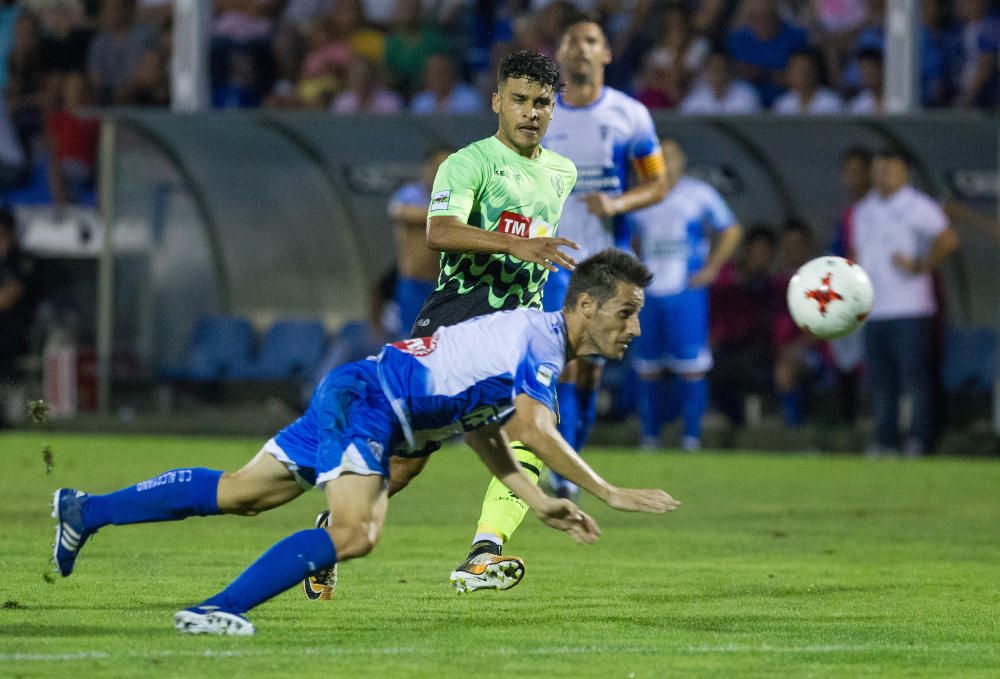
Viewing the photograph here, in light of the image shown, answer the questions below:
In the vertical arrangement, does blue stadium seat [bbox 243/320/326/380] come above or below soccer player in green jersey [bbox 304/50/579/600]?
below

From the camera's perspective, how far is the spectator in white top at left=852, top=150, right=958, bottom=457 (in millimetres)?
14898

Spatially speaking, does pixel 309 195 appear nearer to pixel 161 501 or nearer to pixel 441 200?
pixel 441 200

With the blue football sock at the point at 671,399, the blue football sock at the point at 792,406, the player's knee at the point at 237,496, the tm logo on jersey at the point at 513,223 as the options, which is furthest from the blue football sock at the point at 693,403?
the player's knee at the point at 237,496

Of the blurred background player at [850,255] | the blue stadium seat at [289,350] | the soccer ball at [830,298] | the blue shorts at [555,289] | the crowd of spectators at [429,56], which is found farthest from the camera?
the blue stadium seat at [289,350]

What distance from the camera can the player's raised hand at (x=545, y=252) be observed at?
6340mm

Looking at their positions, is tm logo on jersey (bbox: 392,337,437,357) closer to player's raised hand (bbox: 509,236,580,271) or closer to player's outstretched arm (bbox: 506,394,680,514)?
player's outstretched arm (bbox: 506,394,680,514)

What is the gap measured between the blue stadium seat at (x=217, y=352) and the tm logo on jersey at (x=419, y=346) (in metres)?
12.5

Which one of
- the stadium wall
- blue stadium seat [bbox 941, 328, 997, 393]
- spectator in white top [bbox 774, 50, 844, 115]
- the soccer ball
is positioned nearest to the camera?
the soccer ball

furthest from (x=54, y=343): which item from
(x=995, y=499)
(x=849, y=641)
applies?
(x=849, y=641)

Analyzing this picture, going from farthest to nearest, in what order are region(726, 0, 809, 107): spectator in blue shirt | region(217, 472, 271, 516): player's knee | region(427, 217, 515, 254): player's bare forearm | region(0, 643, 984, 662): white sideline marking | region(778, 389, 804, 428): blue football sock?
region(726, 0, 809, 107): spectator in blue shirt, region(778, 389, 804, 428): blue football sock, region(427, 217, 515, 254): player's bare forearm, region(217, 472, 271, 516): player's knee, region(0, 643, 984, 662): white sideline marking

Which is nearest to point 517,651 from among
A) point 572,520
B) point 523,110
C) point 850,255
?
point 572,520

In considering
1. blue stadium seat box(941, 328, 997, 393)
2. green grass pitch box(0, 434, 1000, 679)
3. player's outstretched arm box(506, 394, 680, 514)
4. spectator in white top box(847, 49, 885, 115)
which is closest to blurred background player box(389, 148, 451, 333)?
green grass pitch box(0, 434, 1000, 679)

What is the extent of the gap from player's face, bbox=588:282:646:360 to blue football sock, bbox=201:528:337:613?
1.07 metres

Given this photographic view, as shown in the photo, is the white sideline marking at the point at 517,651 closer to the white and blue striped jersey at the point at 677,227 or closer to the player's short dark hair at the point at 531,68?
the player's short dark hair at the point at 531,68
